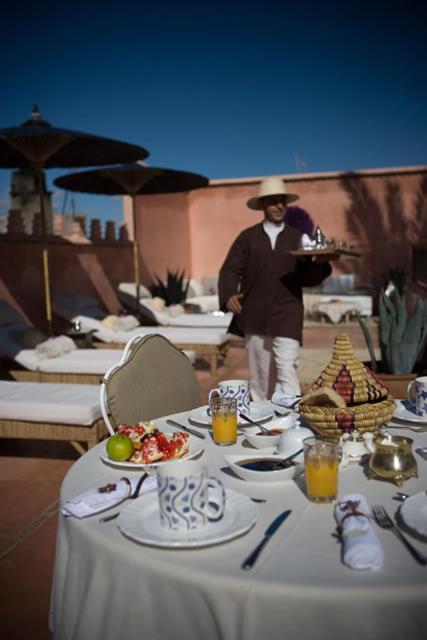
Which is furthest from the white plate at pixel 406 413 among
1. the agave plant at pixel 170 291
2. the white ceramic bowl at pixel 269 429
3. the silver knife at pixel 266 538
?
the agave plant at pixel 170 291

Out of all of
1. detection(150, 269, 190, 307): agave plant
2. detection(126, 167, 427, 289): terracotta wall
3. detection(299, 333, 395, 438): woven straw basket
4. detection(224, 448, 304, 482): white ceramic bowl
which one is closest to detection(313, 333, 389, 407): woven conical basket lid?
detection(299, 333, 395, 438): woven straw basket

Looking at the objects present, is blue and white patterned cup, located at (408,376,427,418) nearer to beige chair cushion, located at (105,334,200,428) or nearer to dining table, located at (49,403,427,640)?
dining table, located at (49,403,427,640)

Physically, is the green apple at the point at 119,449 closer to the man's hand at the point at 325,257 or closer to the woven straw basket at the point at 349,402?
the woven straw basket at the point at 349,402

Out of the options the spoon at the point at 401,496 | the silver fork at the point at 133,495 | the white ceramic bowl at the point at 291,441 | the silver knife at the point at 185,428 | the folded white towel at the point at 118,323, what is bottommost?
the folded white towel at the point at 118,323

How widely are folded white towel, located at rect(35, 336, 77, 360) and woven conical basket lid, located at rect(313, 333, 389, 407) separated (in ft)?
12.7

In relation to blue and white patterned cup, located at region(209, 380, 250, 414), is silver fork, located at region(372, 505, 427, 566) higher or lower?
lower

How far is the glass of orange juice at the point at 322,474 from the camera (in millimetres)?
1235

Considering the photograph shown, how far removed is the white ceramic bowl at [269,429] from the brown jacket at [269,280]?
187 centimetres

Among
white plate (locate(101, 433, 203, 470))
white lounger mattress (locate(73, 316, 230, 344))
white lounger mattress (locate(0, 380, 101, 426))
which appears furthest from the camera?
white lounger mattress (locate(73, 316, 230, 344))

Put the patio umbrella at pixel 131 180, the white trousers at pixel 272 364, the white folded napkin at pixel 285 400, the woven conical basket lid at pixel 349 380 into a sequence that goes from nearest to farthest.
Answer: the woven conical basket lid at pixel 349 380 < the white folded napkin at pixel 285 400 < the white trousers at pixel 272 364 < the patio umbrella at pixel 131 180

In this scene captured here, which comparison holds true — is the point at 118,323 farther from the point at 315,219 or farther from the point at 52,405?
the point at 315,219

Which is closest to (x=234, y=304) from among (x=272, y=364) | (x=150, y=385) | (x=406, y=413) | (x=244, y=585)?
(x=272, y=364)

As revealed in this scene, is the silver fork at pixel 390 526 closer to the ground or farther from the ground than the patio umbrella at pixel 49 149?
closer to the ground

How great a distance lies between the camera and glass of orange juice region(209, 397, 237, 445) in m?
1.68
